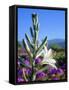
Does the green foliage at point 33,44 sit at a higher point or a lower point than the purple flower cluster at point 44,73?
higher

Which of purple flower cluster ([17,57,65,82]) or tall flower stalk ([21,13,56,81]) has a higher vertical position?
tall flower stalk ([21,13,56,81])

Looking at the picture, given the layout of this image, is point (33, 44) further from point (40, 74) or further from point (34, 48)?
point (40, 74)

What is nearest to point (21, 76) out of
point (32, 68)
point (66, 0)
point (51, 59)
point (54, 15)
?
point (32, 68)

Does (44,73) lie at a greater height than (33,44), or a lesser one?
lesser

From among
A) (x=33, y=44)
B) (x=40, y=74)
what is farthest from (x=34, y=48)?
(x=40, y=74)

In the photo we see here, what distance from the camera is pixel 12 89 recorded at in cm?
214

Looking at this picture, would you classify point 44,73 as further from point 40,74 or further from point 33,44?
point 33,44

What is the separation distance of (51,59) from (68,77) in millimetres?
213

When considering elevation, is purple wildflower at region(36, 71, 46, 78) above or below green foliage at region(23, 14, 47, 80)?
below

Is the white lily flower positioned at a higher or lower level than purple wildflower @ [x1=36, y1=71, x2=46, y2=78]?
higher

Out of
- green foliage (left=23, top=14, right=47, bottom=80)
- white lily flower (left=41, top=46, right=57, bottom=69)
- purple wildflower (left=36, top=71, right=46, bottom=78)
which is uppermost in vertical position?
green foliage (left=23, top=14, right=47, bottom=80)

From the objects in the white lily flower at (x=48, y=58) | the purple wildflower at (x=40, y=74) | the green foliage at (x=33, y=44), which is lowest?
the purple wildflower at (x=40, y=74)

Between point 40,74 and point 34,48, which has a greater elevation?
point 34,48

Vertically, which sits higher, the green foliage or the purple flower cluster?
the green foliage
